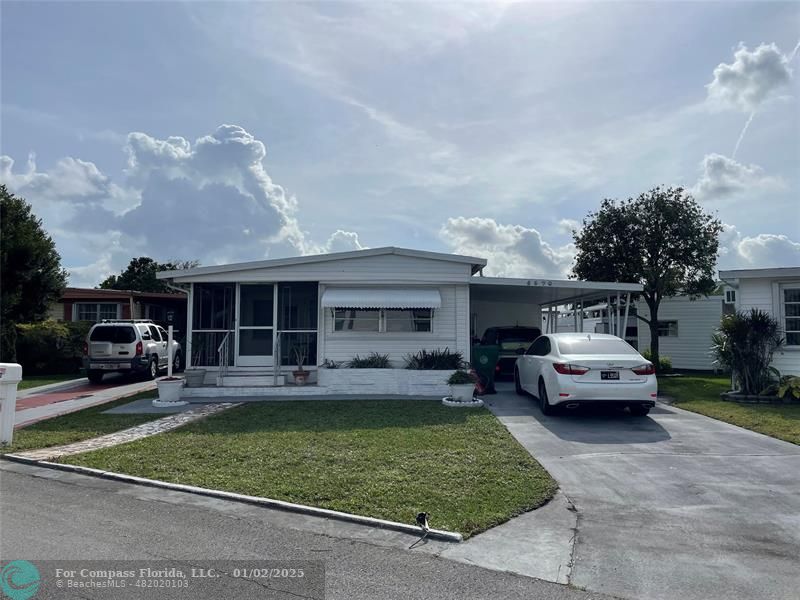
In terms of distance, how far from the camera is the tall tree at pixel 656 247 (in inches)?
741

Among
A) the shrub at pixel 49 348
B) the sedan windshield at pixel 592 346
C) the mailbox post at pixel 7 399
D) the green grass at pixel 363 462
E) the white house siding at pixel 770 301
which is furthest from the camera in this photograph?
the shrub at pixel 49 348

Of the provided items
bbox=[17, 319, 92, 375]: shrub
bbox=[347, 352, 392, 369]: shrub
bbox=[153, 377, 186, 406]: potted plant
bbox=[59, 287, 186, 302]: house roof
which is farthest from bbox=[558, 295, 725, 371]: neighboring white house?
bbox=[17, 319, 92, 375]: shrub

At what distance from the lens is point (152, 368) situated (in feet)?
58.6

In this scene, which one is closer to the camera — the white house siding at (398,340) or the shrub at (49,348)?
the white house siding at (398,340)

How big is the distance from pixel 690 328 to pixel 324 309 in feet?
49.5

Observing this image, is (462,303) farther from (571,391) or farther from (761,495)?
(761,495)

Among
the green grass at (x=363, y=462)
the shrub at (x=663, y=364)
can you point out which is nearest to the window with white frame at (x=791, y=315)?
the shrub at (x=663, y=364)

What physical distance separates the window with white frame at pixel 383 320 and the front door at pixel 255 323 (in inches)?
67.4

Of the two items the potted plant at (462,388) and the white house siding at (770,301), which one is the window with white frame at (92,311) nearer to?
the potted plant at (462,388)

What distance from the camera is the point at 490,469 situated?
634 cm

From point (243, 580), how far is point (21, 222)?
22.2 meters

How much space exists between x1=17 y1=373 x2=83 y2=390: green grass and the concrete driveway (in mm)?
14536

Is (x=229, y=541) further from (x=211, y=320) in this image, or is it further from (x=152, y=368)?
(x=152, y=368)

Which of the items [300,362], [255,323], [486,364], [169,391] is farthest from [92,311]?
[486,364]
